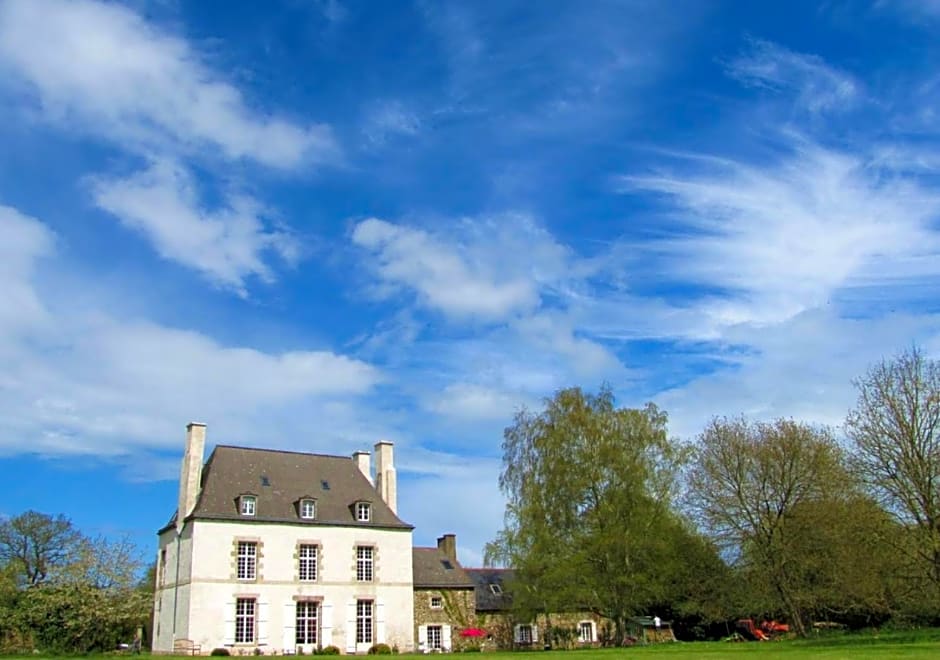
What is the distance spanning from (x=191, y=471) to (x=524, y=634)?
67.8ft

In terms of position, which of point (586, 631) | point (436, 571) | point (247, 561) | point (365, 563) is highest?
point (247, 561)

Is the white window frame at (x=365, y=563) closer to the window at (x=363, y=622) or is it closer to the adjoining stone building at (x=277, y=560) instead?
the adjoining stone building at (x=277, y=560)

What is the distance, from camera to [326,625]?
1665 inches

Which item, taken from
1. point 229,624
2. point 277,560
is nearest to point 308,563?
point 277,560

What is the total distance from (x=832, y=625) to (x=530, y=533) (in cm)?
1684

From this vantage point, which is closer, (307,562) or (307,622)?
(307,622)

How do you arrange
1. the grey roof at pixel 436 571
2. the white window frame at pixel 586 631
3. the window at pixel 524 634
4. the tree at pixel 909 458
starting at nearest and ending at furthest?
the tree at pixel 909 458
the grey roof at pixel 436 571
the window at pixel 524 634
the white window frame at pixel 586 631

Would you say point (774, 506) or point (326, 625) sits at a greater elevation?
point (774, 506)

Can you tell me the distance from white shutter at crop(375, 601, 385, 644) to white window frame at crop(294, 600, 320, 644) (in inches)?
124

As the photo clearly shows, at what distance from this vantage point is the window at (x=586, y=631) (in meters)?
48.9

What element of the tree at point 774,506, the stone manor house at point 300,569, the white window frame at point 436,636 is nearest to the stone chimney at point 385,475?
the stone manor house at point 300,569

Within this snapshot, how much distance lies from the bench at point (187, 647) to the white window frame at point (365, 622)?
7.93 metres

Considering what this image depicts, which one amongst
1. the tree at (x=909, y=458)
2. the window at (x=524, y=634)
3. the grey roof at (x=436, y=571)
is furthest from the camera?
the window at (x=524, y=634)

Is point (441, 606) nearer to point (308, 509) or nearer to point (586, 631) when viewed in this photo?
point (586, 631)
